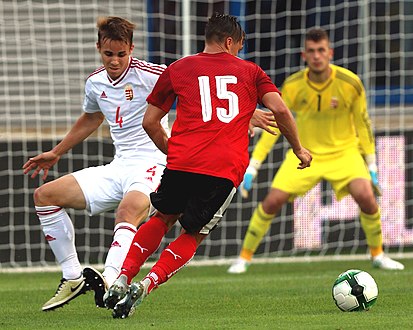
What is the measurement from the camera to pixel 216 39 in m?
6.30

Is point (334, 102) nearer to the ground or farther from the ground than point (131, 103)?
nearer to the ground

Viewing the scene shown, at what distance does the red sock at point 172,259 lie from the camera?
6.12 meters

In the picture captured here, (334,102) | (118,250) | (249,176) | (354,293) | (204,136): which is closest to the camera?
(204,136)

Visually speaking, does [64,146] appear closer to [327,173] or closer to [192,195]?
[192,195]

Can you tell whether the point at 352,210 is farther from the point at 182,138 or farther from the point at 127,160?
Result: the point at 182,138

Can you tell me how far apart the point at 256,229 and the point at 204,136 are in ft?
13.9

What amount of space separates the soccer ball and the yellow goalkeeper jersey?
145 inches

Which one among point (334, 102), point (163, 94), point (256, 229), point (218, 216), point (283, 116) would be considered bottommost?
point (256, 229)

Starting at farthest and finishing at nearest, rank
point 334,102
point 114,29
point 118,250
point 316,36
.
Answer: point 334,102 → point 316,36 → point 114,29 → point 118,250

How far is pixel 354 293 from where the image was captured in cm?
646

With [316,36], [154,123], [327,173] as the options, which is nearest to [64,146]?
[154,123]

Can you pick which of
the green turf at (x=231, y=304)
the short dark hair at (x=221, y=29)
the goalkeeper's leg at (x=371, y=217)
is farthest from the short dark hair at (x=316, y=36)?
the short dark hair at (x=221, y=29)

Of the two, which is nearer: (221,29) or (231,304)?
(221,29)

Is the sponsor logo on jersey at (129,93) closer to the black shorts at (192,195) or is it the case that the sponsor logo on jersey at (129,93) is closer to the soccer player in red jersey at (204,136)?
the soccer player in red jersey at (204,136)
